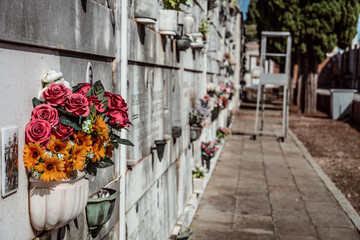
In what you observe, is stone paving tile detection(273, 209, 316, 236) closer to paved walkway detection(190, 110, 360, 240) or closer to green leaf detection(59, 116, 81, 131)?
paved walkway detection(190, 110, 360, 240)

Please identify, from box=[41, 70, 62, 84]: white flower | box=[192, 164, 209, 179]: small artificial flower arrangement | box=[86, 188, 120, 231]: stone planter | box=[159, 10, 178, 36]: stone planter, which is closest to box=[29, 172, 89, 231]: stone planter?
box=[41, 70, 62, 84]: white flower

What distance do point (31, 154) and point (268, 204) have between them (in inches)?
253

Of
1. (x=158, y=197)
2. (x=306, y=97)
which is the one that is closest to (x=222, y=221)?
(x=158, y=197)

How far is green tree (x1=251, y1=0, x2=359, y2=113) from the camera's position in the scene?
24.0 meters

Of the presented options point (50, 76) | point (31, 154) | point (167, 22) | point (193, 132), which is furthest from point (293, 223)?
point (31, 154)

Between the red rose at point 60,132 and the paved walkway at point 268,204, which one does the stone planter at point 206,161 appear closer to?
the paved walkway at point 268,204

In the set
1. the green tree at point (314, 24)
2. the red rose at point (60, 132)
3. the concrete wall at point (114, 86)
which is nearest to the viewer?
the concrete wall at point (114, 86)

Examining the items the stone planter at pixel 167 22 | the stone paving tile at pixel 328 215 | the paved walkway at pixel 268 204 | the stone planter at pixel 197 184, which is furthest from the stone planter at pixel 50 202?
the stone planter at pixel 197 184

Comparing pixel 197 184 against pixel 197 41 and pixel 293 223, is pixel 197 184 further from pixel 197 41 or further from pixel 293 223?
pixel 197 41

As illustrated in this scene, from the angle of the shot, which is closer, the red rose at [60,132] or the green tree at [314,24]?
the red rose at [60,132]

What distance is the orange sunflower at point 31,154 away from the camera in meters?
2.21

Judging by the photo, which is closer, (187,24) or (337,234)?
(337,234)

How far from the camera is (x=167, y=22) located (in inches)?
211

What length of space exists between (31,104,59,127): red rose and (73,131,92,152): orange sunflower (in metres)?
0.15
